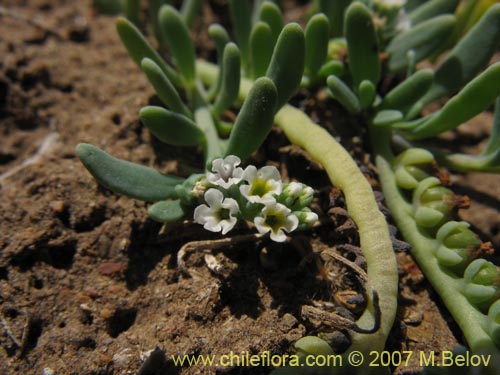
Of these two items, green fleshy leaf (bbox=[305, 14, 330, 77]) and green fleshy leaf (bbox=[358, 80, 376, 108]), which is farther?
green fleshy leaf (bbox=[358, 80, 376, 108])

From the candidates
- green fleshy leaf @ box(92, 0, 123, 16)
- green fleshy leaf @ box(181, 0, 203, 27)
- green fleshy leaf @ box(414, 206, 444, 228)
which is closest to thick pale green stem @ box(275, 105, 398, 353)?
green fleshy leaf @ box(414, 206, 444, 228)

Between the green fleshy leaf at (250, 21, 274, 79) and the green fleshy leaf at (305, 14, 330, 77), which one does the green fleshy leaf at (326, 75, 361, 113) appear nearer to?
the green fleshy leaf at (305, 14, 330, 77)

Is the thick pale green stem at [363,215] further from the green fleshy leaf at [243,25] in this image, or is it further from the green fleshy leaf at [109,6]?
the green fleshy leaf at [109,6]

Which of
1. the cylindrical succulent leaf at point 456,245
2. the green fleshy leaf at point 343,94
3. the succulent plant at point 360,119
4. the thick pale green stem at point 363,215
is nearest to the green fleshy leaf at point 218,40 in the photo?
the succulent plant at point 360,119

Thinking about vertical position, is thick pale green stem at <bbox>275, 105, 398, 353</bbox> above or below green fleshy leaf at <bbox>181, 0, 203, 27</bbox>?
below

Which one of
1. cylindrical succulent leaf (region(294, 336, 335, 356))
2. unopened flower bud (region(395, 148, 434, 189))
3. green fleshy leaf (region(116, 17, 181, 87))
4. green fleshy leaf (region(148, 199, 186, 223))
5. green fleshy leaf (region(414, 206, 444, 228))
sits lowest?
cylindrical succulent leaf (region(294, 336, 335, 356))

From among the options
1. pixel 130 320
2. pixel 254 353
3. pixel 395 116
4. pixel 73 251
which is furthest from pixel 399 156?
pixel 73 251

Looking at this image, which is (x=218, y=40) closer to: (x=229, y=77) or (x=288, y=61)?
(x=229, y=77)

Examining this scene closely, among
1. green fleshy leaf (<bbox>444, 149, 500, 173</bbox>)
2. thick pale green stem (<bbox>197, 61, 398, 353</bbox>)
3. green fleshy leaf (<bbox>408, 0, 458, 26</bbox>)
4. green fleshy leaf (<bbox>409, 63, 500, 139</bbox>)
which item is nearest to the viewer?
thick pale green stem (<bbox>197, 61, 398, 353</bbox>)

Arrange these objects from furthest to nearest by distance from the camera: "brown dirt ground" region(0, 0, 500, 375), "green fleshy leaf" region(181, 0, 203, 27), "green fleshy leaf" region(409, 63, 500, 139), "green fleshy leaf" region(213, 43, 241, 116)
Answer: "green fleshy leaf" region(181, 0, 203, 27), "green fleshy leaf" region(213, 43, 241, 116), "green fleshy leaf" region(409, 63, 500, 139), "brown dirt ground" region(0, 0, 500, 375)
